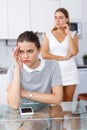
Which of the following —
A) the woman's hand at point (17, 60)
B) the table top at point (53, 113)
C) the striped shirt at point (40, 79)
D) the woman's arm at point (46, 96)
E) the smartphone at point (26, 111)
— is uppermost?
the woman's hand at point (17, 60)

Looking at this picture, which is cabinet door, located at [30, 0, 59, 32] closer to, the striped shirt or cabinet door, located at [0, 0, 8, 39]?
cabinet door, located at [0, 0, 8, 39]

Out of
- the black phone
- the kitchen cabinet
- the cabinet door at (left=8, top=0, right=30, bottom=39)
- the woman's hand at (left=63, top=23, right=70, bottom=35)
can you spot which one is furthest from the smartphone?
the cabinet door at (left=8, top=0, right=30, bottom=39)

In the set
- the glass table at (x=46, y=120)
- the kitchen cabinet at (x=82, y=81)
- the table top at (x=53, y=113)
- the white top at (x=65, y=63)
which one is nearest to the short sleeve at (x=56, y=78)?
the table top at (x=53, y=113)

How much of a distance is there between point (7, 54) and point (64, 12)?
6.02ft

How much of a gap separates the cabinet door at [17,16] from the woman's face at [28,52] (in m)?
2.33

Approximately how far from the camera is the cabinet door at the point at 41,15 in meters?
4.41

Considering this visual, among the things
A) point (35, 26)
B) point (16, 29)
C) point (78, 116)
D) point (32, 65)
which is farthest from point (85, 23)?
point (78, 116)

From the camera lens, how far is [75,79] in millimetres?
2990

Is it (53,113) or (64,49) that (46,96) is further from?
(64,49)

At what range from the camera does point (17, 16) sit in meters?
4.33

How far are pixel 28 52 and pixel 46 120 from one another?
22.2 inches

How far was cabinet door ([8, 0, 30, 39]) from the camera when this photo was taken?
431 cm

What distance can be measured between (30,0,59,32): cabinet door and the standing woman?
1330mm

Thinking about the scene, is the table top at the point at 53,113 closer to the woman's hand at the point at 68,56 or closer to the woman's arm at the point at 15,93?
the woman's arm at the point at 15,93
